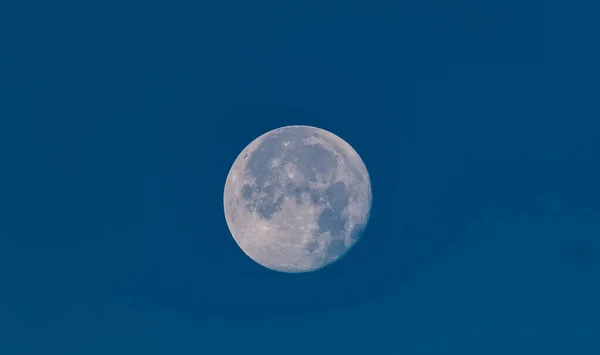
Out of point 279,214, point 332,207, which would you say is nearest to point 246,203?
point 279,214

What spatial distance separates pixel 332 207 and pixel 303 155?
1964 millimetres

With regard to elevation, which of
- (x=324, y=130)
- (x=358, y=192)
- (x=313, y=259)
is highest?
(x=324, y=130)

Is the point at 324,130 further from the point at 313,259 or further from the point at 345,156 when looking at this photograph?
the point at 313,259

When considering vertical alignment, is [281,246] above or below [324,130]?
below

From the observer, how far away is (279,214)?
1978cm

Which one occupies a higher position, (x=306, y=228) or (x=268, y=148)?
(x=268, y=148)

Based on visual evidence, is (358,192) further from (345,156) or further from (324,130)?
(324,130)

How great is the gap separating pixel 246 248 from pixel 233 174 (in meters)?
2.63

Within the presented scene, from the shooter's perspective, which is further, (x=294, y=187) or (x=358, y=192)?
(x=358, y=192)

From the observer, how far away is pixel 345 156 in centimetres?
2106

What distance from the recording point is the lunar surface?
19719mm

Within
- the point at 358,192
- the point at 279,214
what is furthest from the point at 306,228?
the point at 358,192

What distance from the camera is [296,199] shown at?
19.6 metres

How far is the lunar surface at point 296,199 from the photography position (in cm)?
1972
